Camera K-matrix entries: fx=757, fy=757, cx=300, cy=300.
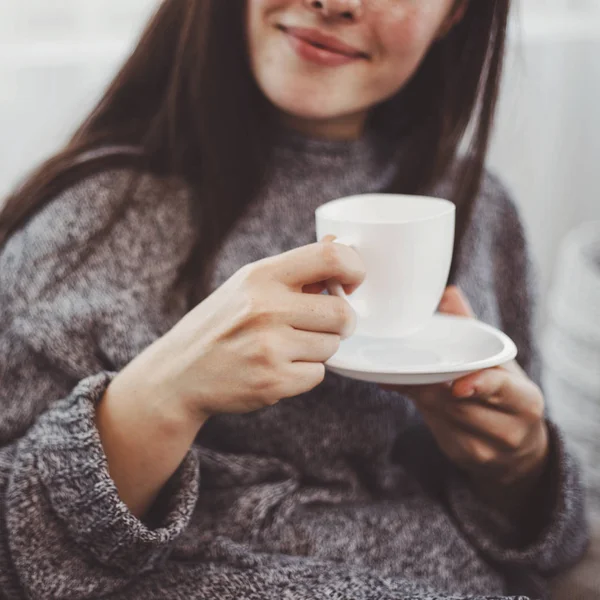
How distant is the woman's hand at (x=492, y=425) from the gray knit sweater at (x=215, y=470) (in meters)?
0.03

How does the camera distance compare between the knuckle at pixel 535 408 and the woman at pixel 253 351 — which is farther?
the knuckle at pixel 535 408

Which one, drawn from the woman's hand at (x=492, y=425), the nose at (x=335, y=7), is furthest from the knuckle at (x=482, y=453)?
the nose at (x=335, y=7)

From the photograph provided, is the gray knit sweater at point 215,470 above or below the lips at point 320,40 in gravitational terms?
below

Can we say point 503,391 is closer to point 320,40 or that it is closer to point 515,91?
point 320,40

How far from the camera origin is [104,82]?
1225mm

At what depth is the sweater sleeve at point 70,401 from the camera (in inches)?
24.6

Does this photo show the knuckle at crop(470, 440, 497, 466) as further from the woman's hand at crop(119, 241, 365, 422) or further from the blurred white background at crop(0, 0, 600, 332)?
the blurred white background at crop(0, 0, 600, 332)

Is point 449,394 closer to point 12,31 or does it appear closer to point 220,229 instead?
point 220,229

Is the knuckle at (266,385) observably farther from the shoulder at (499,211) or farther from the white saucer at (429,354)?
the shoulder at (499,211)

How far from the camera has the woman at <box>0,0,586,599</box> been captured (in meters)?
0.62

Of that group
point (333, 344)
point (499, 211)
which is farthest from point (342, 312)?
point (499, 211)

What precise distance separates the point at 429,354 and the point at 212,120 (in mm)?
395

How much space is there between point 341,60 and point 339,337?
0.35m

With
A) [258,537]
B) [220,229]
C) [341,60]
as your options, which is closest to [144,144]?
[220,229]
